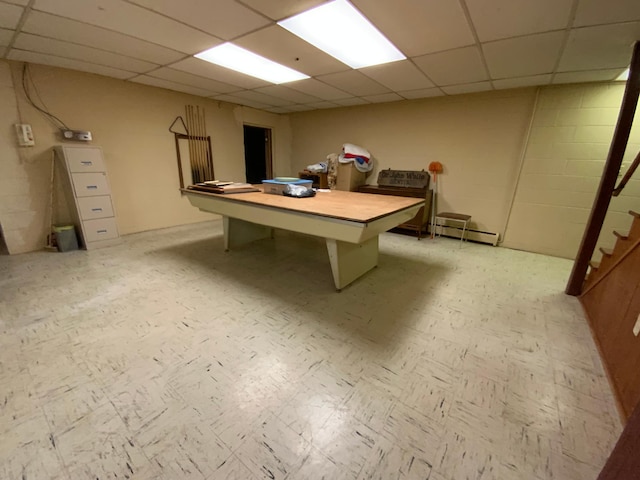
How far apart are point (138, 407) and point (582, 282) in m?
3.60

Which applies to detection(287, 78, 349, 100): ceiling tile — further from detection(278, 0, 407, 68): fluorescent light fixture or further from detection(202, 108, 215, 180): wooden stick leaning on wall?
detection(202, 108, 215, 180): wooden stick leaning on wall

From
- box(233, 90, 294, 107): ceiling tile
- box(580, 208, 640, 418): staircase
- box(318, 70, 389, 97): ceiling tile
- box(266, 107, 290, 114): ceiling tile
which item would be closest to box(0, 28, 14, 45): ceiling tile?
box(233, 90, 294, 107): ceiling tile

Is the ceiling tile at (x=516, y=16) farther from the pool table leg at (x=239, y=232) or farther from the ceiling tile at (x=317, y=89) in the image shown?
the pool table leg at (x=239, y=232)

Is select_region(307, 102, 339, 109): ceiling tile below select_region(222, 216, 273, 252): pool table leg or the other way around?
the other way around

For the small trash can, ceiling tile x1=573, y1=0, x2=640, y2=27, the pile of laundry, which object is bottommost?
the small trash can

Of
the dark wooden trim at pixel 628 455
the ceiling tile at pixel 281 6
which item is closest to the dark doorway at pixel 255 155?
the ceiling tile at pixel 281 6

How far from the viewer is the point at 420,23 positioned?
1.96 meters

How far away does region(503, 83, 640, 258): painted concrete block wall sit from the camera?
3.07 meters

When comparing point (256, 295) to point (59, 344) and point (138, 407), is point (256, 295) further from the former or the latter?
point (59, 344)

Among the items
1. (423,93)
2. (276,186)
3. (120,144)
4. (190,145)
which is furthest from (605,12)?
(120,144)

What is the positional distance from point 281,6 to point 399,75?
1.84m

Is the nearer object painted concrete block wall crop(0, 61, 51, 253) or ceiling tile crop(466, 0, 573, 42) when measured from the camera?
ceiling tile crop(466, 0, 573, 42)

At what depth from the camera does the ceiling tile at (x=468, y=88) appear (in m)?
3.34

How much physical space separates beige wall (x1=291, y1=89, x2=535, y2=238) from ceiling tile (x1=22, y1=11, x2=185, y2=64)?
10.9 feet
